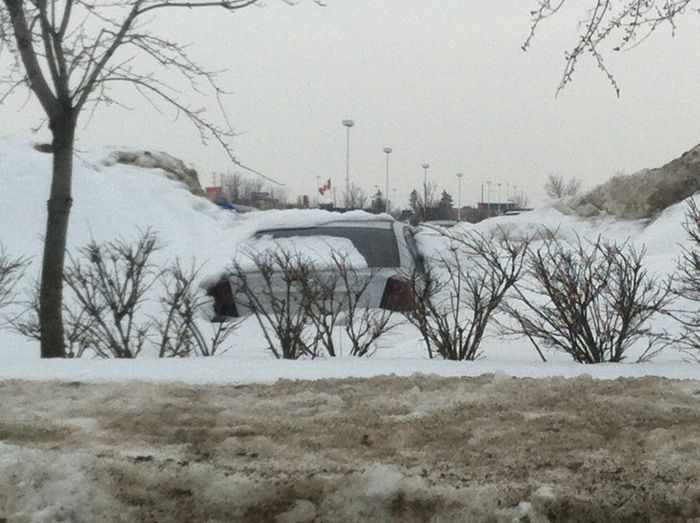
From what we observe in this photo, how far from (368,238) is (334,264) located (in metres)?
0.84

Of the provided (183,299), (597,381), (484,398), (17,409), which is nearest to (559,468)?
(484,398)

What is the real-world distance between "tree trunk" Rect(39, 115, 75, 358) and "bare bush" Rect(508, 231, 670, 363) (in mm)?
3621

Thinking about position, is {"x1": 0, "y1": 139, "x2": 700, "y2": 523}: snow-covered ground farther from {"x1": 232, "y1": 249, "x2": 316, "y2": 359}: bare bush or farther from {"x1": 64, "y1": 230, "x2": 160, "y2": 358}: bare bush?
{"x1": 64, "y1": 230, "x2": 160, "y2": 358}: bare bush

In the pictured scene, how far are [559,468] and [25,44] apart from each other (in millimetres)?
6356

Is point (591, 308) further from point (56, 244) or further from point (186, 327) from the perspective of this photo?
point (56, 244)

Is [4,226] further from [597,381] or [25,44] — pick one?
[597,381]

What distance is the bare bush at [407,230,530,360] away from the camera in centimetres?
665

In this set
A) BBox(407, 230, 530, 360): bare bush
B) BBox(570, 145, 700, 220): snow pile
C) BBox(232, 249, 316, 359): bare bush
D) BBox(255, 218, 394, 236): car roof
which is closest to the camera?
BBox(407, 230, 530, 360): bare bush

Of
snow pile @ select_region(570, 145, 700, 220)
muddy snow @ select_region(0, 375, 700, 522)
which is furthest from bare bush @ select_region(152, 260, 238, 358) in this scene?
snow pile @ select_region(570, 145, 700, 220)

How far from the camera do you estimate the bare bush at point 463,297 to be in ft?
21.8

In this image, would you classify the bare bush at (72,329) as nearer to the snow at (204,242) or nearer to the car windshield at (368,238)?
the snow at (204,242)

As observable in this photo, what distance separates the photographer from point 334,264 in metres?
6.96

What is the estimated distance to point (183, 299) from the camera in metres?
7.03

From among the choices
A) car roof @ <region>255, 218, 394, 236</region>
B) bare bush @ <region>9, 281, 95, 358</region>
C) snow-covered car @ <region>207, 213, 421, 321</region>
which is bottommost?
bare bush @ <region>9, 281, 95, 358</region>
